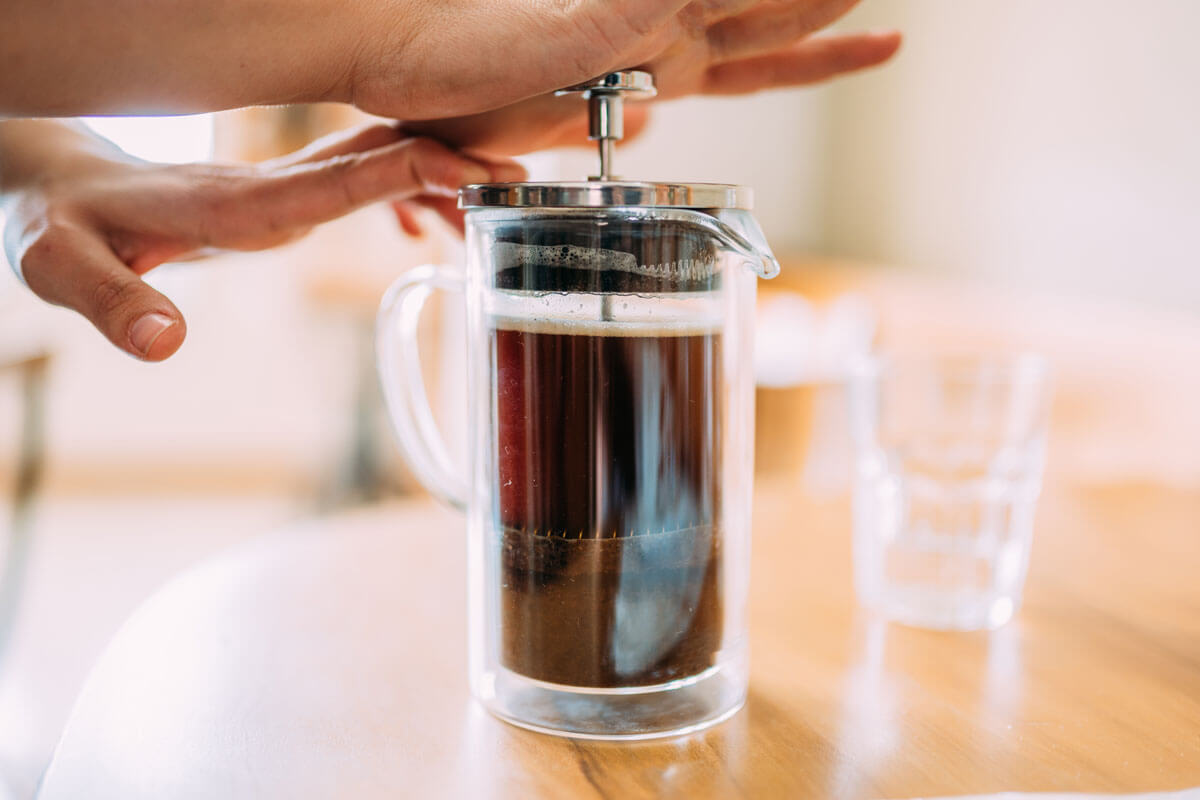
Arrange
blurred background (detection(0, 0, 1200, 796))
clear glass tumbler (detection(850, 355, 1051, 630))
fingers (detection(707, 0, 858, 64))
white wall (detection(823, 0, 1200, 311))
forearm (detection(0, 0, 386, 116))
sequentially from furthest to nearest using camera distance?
white wall (detection(823, 0, 1200, 311)) → blurred background (detection(0, 0, 1200, 796)) → clear glass tumbler (detection(850, 355, 1051, 630)) → fingers (detection(707, 0, 858, 64)) → forearm (detection(0, 0, 386, 116))

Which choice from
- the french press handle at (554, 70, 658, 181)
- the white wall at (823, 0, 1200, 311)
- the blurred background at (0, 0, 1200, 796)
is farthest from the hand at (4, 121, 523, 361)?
the white wall at (823, 0, 1200, 311)

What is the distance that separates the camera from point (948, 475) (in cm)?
73

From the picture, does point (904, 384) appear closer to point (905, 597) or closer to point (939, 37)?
point (905, 597)

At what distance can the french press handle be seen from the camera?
0.53 m

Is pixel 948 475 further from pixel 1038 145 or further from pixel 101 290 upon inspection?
pixel 1038 145

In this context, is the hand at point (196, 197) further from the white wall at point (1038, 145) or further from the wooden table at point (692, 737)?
the white wall at point (1038, 145)

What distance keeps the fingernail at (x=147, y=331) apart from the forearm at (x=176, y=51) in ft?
0.32

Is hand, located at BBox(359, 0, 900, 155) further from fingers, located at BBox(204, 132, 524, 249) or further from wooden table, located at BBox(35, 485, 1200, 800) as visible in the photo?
wooden table, located at BBox(35, 485, 1200, 800)

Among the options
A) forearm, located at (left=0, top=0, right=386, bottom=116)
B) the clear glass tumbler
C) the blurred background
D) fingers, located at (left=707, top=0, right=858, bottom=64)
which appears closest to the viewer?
forearm, located at (left=0, top=0, right=386, bottom=116)

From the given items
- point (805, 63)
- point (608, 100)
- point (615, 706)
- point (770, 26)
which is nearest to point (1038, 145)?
point (805, 63)

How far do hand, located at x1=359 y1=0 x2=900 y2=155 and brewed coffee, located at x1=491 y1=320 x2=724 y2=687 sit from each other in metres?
0.12

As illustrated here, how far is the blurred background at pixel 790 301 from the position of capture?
5.64ft

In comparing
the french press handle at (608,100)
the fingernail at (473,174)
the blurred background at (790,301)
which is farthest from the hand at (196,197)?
the blurred background at (790,301)

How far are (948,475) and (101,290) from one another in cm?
52
